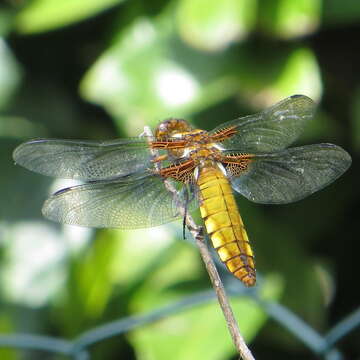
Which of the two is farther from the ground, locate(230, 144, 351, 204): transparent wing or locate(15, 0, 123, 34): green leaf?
locate(15, 0, 123, 34): green leaf

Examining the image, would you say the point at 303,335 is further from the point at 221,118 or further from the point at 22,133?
the point at 22,133

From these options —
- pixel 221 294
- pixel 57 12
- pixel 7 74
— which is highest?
pixel 7 74

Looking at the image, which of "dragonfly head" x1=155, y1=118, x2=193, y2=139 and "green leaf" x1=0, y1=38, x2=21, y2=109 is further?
"green leaf" x1=0, y1=38, x2=21, y2=109

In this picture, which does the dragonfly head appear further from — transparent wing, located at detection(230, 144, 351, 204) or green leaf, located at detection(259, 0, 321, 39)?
green leaf, located at detection(259, 0, 321, 39)

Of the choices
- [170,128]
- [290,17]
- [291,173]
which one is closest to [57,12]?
[290,17]

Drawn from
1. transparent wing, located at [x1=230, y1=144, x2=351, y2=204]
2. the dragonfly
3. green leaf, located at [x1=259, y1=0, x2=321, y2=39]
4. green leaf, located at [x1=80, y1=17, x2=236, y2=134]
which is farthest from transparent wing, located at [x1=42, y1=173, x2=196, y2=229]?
green leaf, located at [x1=259, y1=0, x2=321, y2=39]

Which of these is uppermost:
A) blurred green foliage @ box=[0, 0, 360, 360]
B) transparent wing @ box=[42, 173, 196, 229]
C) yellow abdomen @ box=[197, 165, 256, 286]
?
blurred green foliage @ box=[0, 0, 360, 360]

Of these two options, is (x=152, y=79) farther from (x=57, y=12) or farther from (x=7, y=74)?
(x=7, y=74)

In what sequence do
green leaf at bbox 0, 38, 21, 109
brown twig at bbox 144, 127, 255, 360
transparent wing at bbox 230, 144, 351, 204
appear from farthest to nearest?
green leaf at bbox 0, 38, 21, 109 → transparent wing at bbox 230, 144, 351, 204 → brown twig at bbox 144, 127, 255, 360
